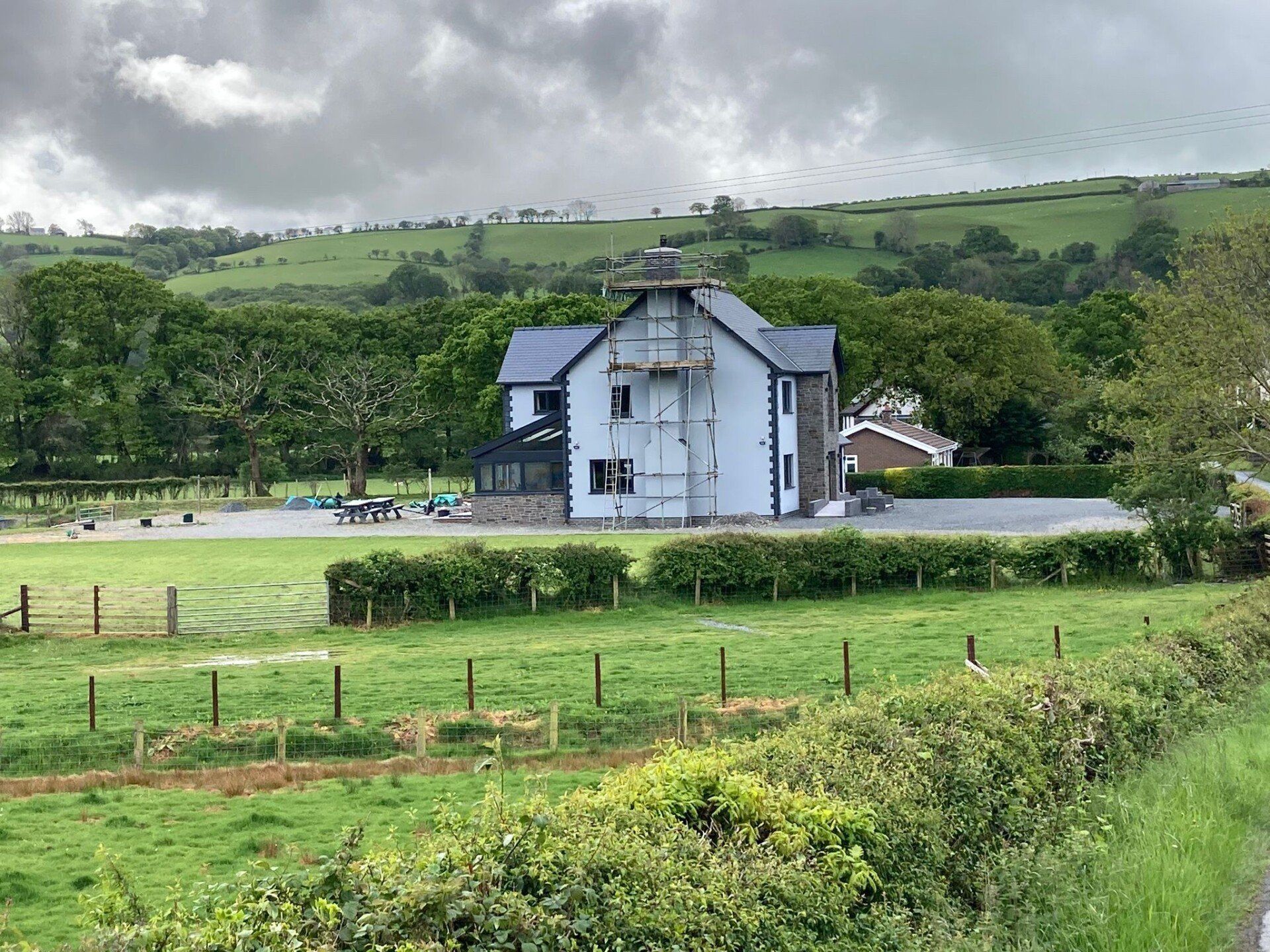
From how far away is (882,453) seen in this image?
72.3 metres

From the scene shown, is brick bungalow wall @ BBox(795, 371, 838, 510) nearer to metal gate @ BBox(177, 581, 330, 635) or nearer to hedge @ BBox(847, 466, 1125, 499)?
hedge @ BBox(847, 466, 1125, 499)

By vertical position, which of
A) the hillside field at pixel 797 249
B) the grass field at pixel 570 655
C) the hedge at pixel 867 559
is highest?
the hillside field at pixel 797 249

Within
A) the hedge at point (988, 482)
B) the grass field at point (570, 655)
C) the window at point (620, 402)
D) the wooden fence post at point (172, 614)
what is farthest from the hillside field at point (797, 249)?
the wooden fence post at point (172, 614)

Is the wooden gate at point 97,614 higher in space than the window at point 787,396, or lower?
lower

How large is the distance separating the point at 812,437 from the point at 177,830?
46104 millimetres

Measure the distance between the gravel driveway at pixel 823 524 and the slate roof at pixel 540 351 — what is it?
8211 millimetres

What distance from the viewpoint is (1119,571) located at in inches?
1292

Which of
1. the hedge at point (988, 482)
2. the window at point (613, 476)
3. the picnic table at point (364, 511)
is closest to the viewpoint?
the window at point (613, 476)

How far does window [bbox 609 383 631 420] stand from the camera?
179ft

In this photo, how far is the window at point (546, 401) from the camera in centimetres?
6097

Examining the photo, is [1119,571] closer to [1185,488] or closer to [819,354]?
[1185,488]

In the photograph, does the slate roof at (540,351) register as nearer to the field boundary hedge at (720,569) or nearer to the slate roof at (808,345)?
the slate roof at (808,345)

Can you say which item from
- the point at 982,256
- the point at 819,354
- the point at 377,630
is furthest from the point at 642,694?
the point at 982,256

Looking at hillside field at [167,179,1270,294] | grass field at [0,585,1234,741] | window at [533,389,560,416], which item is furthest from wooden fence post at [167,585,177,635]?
hillside field at [167,179,1270,294]
